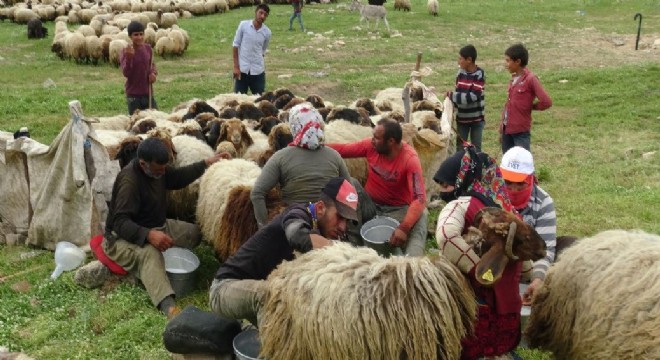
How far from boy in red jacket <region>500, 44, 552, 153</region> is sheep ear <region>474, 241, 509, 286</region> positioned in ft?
14.9

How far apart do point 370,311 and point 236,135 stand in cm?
441

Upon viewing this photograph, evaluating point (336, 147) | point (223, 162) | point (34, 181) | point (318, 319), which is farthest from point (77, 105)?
point (318, 319)

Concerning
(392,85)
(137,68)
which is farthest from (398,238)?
(392,85)

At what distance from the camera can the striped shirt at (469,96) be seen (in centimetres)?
832

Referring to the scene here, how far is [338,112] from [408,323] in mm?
5254

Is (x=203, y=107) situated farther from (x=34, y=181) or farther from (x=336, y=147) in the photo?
(x=336, y=147)

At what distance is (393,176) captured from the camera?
5887 millimetres

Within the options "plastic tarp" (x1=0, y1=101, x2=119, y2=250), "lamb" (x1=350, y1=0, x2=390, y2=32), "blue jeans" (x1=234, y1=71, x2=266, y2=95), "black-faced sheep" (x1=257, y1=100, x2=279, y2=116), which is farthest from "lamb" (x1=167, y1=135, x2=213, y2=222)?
"lamb" (x1=350, y1=0, x2=390, y2=32)

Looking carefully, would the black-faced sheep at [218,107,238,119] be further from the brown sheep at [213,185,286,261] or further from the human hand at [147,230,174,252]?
the human hand at [147,230,174,252]

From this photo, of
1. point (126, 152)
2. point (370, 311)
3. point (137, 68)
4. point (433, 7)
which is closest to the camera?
point (370, 311)

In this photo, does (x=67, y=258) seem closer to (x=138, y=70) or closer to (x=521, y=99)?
(x=138, y=70)

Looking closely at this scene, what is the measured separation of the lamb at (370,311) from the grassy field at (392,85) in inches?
60.7

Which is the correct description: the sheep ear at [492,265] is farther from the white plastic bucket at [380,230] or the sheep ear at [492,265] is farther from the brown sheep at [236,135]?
the brown sheep at [236,135]

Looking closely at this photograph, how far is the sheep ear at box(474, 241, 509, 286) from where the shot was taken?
342cm
